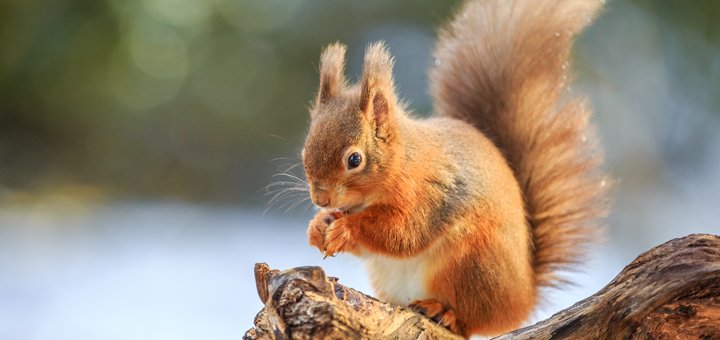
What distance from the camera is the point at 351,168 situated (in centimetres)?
142

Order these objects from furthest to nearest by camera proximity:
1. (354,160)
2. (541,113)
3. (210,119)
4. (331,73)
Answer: (210,119) → (541,113) → (331,73) → (354,160)

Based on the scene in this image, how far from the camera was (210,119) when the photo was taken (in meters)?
3.42

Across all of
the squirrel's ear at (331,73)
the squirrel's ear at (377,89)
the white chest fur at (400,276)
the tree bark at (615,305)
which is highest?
the squirrel's ear at (331,73)

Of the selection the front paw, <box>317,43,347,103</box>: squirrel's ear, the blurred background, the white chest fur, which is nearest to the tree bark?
the front paw

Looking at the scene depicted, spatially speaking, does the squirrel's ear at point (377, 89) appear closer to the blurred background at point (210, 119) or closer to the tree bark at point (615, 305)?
the tree bark at point (615, 305)

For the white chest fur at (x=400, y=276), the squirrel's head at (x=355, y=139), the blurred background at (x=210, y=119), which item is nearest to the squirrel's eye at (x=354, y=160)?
the squirrel's head at (x=355, y=139)

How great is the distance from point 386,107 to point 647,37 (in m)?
2.03

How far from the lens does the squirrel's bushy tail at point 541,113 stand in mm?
1745

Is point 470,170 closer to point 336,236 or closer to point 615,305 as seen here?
point 336,236

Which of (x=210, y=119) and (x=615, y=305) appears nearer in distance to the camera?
(x=615, y=305)

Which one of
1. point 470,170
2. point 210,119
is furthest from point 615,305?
point 210,119

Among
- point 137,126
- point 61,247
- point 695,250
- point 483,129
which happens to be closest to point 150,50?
point 137,126

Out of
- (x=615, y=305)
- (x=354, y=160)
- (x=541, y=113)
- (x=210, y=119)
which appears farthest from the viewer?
(x=210, y=119)

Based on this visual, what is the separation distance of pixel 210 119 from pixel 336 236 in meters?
2.10
